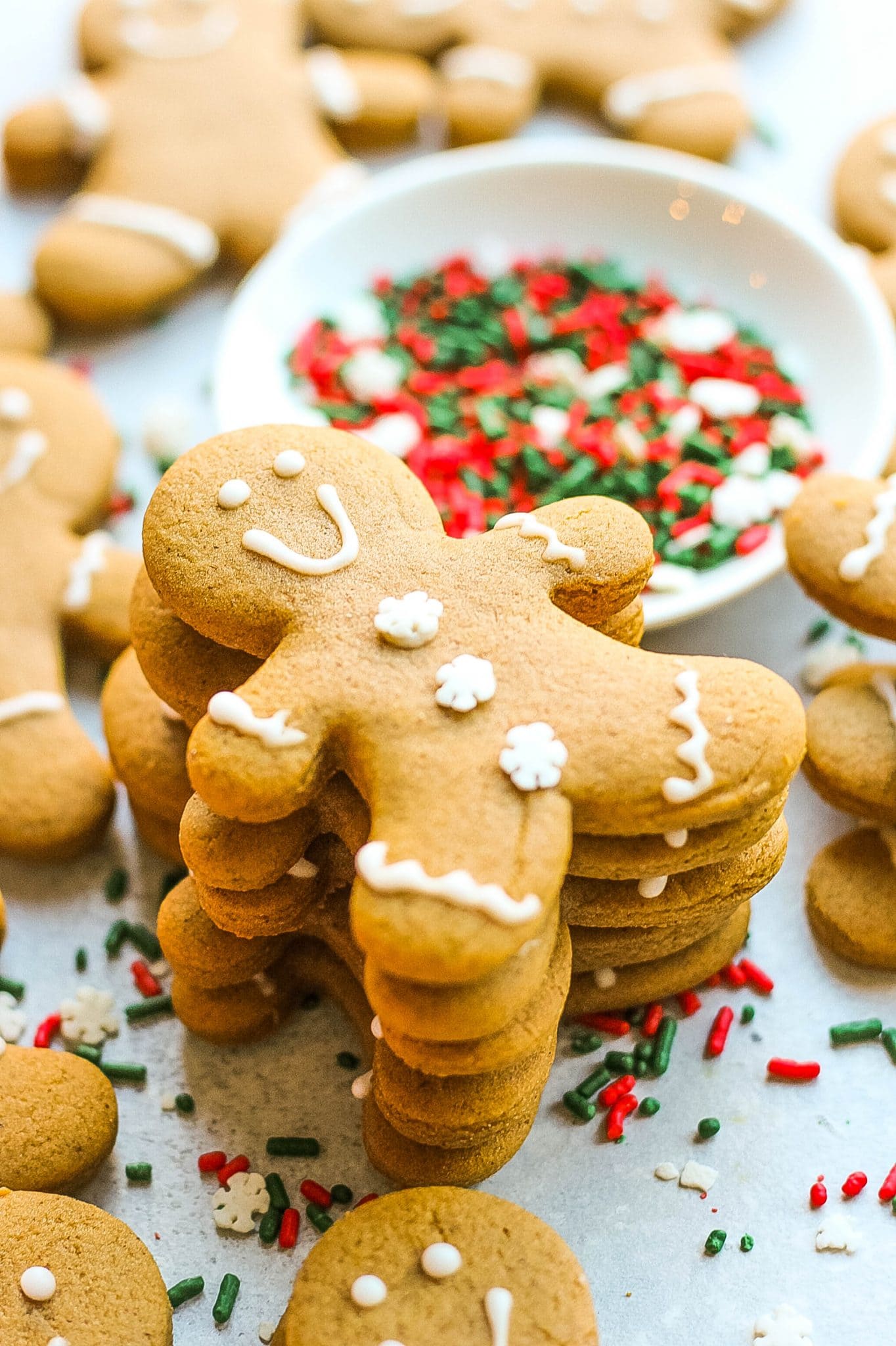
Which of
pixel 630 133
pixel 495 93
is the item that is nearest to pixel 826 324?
pixel 630 133

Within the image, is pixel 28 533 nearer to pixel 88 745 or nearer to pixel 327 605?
pixel 88 745

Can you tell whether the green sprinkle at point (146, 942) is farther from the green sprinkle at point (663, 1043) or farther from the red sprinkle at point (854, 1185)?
the red sprinkle at point (854, 1185)

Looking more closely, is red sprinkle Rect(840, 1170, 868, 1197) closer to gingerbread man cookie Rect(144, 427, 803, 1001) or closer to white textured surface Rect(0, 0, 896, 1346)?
white textured surface Rect(0, 0, 896, 1346)

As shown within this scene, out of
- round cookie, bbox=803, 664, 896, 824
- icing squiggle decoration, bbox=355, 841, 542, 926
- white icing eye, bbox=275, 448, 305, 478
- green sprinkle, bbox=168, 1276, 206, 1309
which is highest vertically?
white icing eye, bbox=275, 448, 305, 478

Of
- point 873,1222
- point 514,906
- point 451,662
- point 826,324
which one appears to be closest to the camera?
point 514,906

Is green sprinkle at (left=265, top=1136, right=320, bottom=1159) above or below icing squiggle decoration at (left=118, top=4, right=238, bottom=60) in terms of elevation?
below

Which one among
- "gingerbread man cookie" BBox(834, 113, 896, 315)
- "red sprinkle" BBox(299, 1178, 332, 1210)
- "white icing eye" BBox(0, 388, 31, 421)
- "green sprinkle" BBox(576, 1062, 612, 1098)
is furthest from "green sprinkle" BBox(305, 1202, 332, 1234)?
"gingerbread man cookie" BBox(834, 113, 896, 315)
